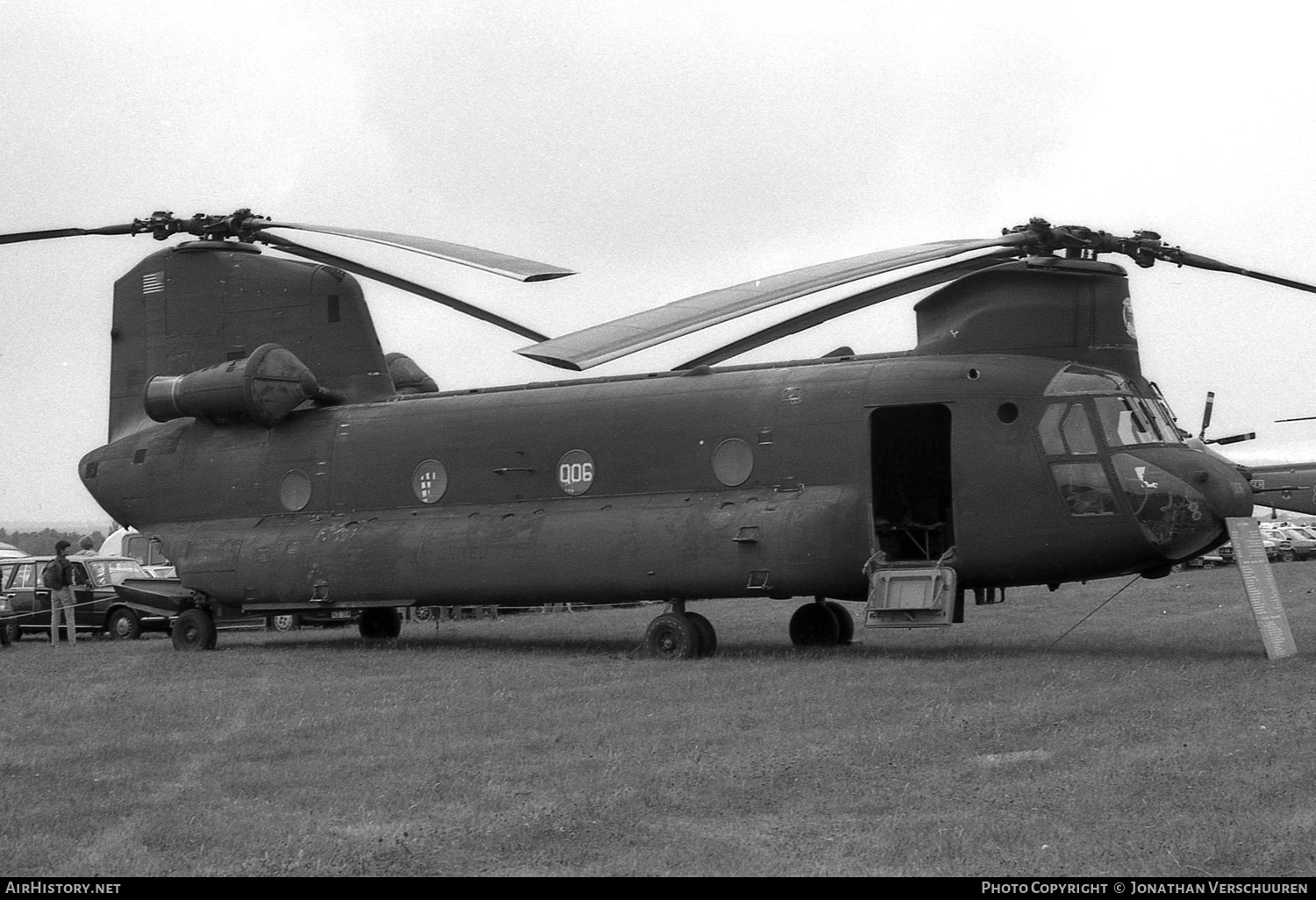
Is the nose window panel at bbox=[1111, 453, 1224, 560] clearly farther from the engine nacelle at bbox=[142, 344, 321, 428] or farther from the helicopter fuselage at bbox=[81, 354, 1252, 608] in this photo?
the engine nacelle at bbox=[142, 344, 321, 428]

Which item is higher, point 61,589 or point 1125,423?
point 1125,423

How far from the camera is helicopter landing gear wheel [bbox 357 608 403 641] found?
21.2 metres

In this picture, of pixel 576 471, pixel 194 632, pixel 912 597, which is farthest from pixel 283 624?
pixel 912 597

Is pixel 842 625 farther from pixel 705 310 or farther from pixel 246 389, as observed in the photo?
pixel 246 389

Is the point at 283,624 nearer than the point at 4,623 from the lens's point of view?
No

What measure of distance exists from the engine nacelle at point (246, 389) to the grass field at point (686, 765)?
179 inches

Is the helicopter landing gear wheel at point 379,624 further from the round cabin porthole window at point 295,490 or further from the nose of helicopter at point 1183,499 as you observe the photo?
the nose of helicopter at point 1183,499

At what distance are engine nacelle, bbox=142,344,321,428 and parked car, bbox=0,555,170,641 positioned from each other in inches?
247

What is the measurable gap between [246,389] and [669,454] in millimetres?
6257

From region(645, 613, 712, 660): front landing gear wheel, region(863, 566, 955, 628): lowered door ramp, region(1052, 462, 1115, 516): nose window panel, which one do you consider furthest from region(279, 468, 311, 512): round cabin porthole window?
region(1052, 462, 1115, 516): nose window panel

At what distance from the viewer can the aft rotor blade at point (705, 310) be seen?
12580 millimetres

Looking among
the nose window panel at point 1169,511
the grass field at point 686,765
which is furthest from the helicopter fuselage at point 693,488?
the grass field at point 686,765

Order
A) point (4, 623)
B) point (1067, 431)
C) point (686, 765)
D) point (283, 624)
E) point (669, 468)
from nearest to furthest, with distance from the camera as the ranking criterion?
point (686, 765)
point (1067, 431)
point (669, 468)
point (4, 623)
point (283, 624)

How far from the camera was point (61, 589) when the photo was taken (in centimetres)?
2398
